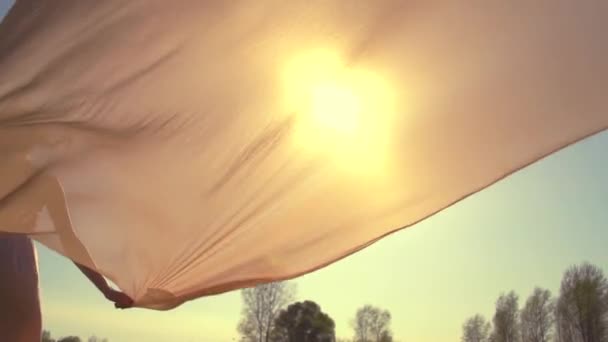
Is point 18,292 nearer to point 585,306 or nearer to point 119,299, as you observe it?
point 119,299

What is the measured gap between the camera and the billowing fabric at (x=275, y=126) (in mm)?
1712

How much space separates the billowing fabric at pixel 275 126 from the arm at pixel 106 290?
4 centimetres

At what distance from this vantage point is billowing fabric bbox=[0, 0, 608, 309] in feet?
5.62

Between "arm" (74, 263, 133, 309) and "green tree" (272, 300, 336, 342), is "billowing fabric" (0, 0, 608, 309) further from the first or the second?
"green tree" (272, 300, 336, 342)

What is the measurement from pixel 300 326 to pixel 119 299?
39.5 metres

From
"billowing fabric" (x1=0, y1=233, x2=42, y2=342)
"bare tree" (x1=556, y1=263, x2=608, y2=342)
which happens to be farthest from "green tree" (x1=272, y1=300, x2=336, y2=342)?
"billowing fabric" (x1=0, y1=233, x2=42, y2=342)

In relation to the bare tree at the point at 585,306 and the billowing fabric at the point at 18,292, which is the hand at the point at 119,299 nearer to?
the billowing fabric at the point at 18,292

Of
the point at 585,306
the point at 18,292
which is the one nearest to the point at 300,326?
the point at 585,306

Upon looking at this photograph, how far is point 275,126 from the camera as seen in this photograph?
2.02 metres

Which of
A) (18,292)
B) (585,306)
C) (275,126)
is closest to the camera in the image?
(275,126)

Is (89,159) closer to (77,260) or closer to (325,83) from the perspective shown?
(77,260)

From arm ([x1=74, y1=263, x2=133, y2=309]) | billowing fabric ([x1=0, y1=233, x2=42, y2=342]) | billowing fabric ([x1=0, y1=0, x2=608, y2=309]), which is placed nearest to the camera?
billowing fabric ([x1=0, y1=0, x2=608, y2=309])

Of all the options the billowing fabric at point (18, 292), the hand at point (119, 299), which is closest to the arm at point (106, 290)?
the hand at point (119, 299)

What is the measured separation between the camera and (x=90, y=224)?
1.96 meters
